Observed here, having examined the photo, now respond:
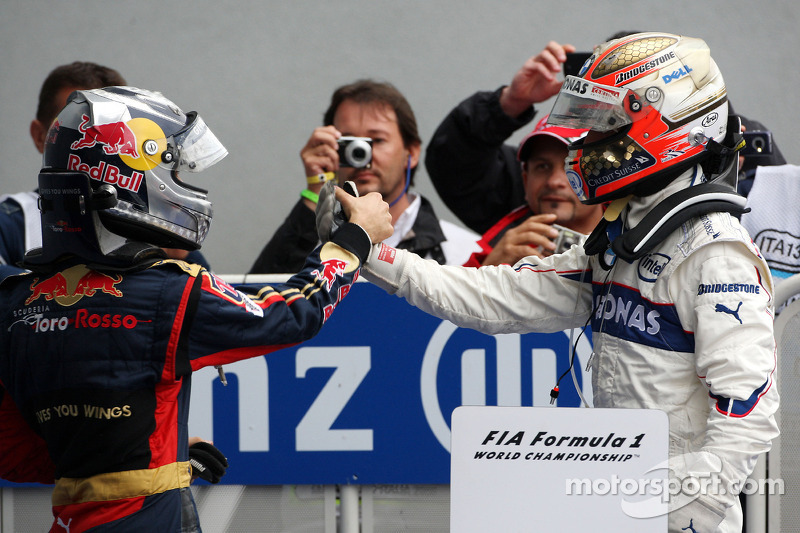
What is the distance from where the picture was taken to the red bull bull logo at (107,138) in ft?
7.07

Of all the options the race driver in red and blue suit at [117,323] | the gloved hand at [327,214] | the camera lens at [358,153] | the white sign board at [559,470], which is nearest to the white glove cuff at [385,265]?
the gloved hand at [327,214]

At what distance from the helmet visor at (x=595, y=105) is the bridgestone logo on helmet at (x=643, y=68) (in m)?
0.03

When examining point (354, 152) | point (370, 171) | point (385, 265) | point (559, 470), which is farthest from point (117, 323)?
point (370, 171)

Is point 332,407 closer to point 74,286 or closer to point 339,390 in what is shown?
point 339,390

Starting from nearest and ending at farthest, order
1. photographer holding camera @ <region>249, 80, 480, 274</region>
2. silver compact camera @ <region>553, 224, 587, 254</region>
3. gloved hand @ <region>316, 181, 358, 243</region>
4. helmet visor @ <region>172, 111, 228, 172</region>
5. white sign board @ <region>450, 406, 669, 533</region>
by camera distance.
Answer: white sign board @ <region>450, 406, 669, 533</region> → helmet visor @ <region>172, 111, 228, 172</region> → gloved hand @ <region>316, 181, 358, 243</region> → silver compact camera @ <region>553, 224, 587, 254</region> → photographer holding camera @ <region>249, 80, 480, 274</region>

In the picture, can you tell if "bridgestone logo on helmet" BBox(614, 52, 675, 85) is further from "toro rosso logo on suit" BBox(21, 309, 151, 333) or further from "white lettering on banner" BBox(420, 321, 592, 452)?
"toro rosso logo on suit" BBox(21, 309, 151, 333)

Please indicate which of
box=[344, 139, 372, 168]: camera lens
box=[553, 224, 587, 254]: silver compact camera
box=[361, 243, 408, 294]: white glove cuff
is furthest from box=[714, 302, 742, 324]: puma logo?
box=[344, 139, 372, 168]: camera lens

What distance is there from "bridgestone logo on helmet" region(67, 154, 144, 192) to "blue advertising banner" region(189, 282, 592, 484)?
53.4 inches

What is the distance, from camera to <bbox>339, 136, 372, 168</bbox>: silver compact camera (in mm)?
3746

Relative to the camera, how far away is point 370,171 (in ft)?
12.8

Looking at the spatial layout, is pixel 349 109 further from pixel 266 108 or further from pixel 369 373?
pixel 266 108

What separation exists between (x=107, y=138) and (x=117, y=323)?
46 centimetres

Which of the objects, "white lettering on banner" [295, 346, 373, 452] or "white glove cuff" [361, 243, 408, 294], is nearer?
"white glove cuff" [361, 243, 408, 294]

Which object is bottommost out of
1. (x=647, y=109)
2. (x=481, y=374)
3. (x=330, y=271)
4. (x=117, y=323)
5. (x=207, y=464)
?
(x=207, y=464)
